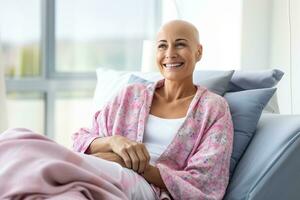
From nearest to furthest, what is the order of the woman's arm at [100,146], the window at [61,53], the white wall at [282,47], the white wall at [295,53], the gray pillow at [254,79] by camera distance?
the woman's arm at [100,146], the gray pillow at [254,79], the white wall at [295,53], the white wall at [282,47], the window at [61,53]

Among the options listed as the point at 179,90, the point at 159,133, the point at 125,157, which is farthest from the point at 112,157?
the point at 179,90

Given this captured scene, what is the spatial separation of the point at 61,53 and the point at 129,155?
1.65 meters

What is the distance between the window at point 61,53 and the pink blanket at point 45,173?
169cm

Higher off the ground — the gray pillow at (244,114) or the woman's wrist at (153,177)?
the gray pillow at (244,114)

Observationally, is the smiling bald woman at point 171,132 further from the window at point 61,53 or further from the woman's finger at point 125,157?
the window at point 61,53

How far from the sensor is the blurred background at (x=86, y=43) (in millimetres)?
2791

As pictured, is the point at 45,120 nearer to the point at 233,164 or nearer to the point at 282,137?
the point at 233,164

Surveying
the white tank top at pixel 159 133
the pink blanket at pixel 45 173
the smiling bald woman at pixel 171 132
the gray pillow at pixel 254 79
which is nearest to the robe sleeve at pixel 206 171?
the smiling bald woman at pixel 171 132

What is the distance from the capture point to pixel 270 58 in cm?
282

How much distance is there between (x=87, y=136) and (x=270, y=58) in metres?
1.51

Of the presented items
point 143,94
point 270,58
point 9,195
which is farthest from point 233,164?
point 270,58

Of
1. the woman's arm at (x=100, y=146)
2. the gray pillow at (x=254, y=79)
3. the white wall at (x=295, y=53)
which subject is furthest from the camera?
the white wall at (x=295, y=53)

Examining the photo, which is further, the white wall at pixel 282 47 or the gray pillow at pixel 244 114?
the white wall at pixel 282 47

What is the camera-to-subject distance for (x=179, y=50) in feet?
5.72
